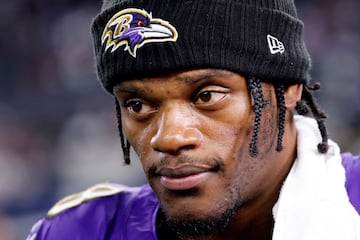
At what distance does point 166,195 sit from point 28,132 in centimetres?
440

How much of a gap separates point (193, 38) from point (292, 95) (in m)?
0.39

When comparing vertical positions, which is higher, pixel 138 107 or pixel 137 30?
pixel 137 30

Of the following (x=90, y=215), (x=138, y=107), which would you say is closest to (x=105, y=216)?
(x=90, y=215)

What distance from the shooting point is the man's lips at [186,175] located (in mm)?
1984

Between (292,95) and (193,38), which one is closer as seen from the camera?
(193,38)

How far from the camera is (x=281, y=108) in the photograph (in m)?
2.15

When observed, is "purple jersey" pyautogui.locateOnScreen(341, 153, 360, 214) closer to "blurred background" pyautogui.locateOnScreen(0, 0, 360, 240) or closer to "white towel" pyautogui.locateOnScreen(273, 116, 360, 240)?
"white towel" pyautogui.locateOnScreen(273, 116, 360, 240)

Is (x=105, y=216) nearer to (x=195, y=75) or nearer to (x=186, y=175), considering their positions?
(x=186, y=175)

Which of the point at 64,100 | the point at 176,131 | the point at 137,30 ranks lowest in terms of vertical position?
the point at 64,100

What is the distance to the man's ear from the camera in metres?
2.20

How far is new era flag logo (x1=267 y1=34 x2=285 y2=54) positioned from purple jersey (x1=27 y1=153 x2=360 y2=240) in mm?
433

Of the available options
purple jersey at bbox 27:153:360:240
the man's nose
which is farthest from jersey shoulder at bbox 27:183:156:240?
the man's nose

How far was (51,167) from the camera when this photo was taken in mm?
6008

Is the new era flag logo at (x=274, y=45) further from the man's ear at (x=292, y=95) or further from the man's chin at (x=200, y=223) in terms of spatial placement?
the man's chin at (x=200, y=223)
